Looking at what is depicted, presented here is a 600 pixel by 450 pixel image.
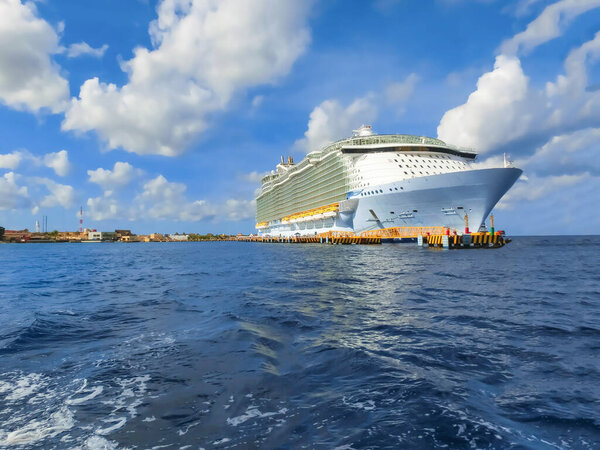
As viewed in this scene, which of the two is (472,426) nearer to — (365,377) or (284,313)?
(365,377)

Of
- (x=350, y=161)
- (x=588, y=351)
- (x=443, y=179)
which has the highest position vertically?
(x=350, y=161)

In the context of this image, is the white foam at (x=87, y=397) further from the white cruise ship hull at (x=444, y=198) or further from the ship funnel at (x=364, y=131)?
the ship funnel at (x=364, y=131)

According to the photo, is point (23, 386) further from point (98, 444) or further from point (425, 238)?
point (425, 238)

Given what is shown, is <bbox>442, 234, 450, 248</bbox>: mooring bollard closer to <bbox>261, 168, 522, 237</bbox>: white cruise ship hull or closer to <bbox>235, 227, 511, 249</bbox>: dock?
<bbox>235, 227, 511, 249</bbox>: dock

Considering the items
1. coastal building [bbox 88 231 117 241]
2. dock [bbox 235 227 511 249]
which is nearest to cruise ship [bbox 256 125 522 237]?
dock [bbox 235 227 511 249]

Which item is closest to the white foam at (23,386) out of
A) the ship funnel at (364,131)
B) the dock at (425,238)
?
the dock at (425,238)

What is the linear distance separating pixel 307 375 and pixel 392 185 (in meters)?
38.3

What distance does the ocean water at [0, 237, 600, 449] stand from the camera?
3.70m

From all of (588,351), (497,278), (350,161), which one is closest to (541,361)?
(588,351)

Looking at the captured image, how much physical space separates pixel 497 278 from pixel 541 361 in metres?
12.0

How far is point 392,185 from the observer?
41.2m

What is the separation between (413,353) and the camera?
616 cm

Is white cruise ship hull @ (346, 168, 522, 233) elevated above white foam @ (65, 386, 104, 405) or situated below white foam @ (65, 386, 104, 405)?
above

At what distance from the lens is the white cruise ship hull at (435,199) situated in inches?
1367
